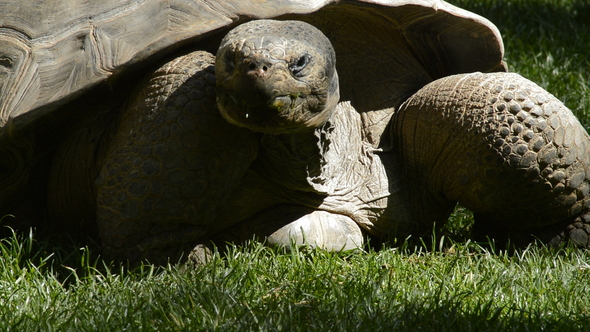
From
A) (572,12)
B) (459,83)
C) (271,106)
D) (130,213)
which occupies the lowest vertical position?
(572,12)

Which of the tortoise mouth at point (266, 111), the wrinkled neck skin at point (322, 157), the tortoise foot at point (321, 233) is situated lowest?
the tortoise foot at point (321, 233)

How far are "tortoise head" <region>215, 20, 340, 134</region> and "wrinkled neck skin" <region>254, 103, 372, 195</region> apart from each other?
0.22 meters

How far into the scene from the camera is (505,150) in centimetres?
322

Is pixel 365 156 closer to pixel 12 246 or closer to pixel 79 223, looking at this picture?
pixel 79 223

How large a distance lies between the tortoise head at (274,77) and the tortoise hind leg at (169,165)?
0.77 feet

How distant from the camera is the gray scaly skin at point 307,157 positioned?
2.75 meters

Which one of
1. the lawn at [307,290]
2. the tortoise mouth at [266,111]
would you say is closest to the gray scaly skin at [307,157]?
the tortoise mouth at [266,111]

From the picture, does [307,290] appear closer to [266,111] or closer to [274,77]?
[266,111]

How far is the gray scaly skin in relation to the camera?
2746 millimetres

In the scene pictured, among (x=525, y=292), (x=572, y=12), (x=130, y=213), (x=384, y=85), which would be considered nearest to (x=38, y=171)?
(x=130, y=213)

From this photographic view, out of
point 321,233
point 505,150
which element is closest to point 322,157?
point 321,233

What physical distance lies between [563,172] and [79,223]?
223 centimetres

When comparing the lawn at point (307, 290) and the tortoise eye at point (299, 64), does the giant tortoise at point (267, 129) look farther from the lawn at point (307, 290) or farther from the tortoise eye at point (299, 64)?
the lawn at point (307, 290)

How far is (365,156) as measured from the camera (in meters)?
3.59
